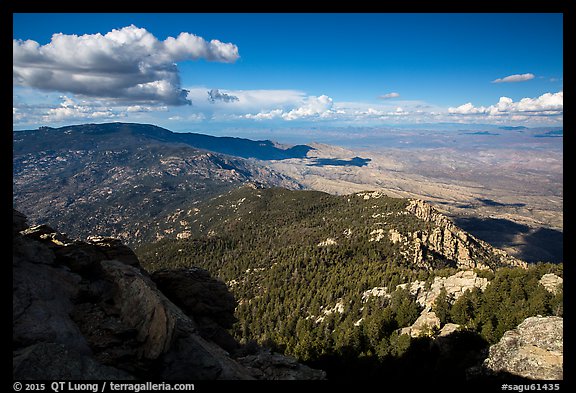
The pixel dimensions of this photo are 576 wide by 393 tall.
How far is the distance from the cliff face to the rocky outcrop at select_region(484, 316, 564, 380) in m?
17.9

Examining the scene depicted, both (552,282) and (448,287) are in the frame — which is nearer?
(552,282)

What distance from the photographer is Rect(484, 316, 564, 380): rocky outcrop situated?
24.7 meters

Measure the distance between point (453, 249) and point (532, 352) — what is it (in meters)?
122

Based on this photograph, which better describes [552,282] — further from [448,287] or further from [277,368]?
[277,368]

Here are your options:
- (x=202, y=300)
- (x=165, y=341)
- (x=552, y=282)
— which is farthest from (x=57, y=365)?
(x=552, y=282)

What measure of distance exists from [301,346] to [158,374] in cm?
4120

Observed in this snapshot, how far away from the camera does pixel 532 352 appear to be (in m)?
27.4

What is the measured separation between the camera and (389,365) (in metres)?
44.2

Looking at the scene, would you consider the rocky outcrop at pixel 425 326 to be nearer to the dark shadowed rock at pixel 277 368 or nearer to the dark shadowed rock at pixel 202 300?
the dark shadowed rock at pixel 277 368

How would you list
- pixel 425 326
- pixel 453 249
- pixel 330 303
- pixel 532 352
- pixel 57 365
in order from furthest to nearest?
pixel 453 249, pixel 330 303, pixel 425 326, pixel 532 352, pixel 57 365

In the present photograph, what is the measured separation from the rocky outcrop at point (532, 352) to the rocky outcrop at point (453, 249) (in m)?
91.3

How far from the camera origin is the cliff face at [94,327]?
1438 centimetres
